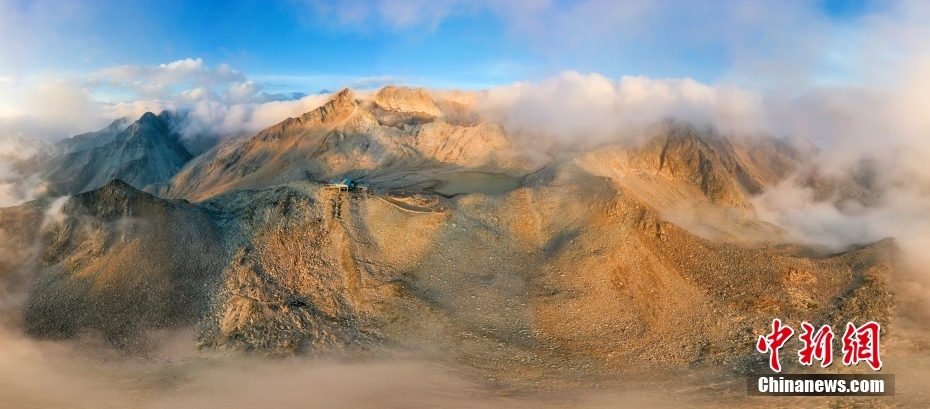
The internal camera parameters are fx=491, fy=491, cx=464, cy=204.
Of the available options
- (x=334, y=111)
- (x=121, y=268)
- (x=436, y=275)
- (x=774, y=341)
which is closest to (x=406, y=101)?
(x=334, y=111)

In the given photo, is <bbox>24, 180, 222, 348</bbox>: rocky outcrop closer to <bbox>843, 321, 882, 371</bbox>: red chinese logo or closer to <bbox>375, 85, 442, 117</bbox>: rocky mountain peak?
<bbox>843, 321, 882, 371</bbox>: red chinese logo

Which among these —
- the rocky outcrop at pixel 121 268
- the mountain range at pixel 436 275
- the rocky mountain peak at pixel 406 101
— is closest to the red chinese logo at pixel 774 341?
the mountain range at pixel 436 275

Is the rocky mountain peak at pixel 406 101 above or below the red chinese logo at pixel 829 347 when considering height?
above

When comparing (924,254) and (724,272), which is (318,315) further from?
(924,254)

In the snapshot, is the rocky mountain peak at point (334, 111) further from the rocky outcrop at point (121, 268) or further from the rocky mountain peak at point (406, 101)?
the rocky outcrop at point (121, 268)

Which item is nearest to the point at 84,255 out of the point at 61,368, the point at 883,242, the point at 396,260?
the point at 61,368

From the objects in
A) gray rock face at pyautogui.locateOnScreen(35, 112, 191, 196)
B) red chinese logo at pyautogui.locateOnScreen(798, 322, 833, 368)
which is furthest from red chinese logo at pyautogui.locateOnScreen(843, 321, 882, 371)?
gray rock face at pyautogui.locateOnScreen(35, 112, 191, 196)
